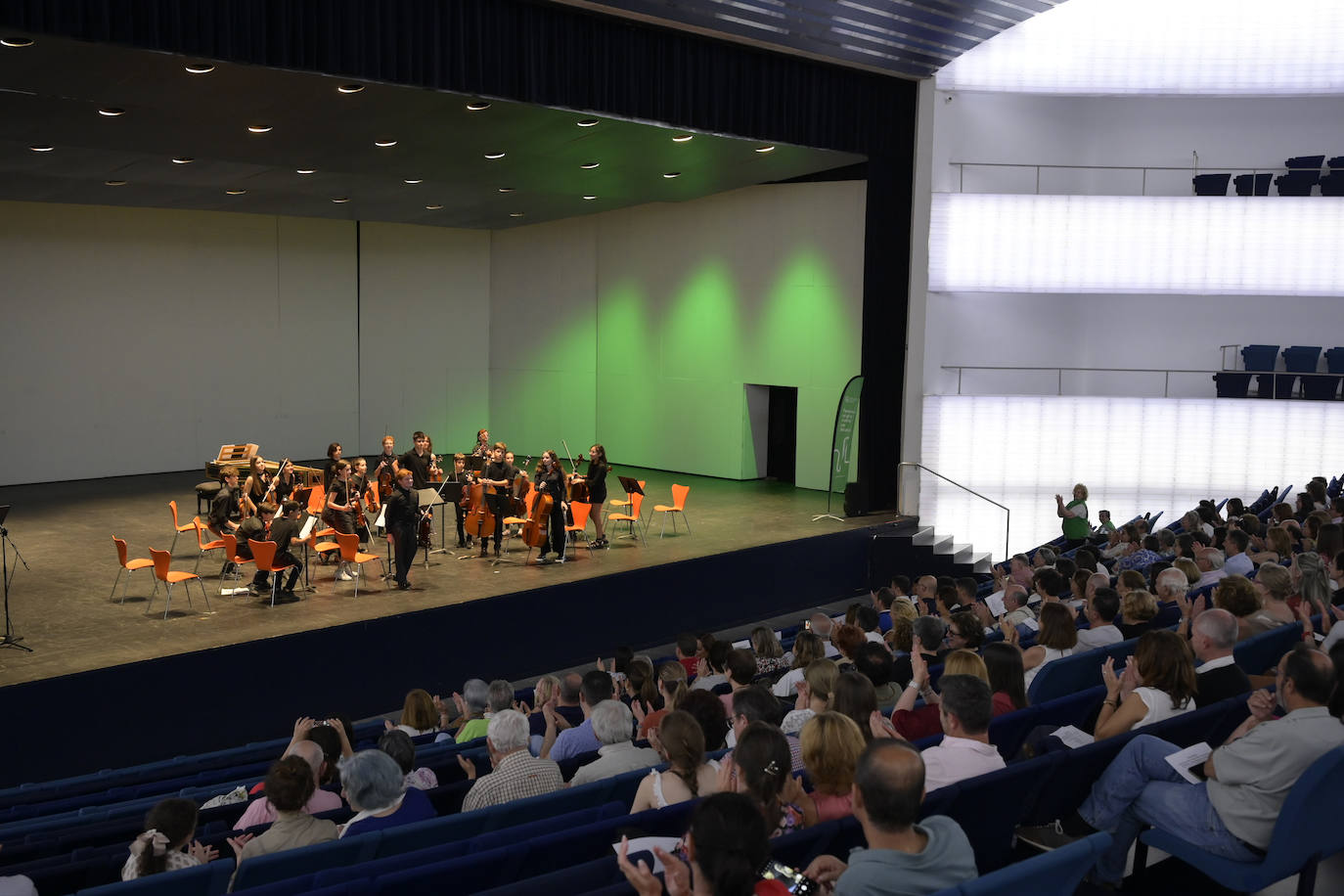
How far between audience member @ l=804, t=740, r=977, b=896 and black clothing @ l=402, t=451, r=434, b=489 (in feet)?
34.6

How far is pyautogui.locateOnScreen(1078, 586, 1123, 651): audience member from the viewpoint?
5.95 metres

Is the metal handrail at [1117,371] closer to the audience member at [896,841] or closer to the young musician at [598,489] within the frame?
the young musician at [598,489]

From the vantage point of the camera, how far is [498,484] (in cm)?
1295

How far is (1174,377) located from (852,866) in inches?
624

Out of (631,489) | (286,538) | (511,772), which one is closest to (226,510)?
(286,538)

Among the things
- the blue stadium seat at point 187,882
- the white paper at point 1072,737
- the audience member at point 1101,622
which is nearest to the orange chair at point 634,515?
the audience member at point 1101,622

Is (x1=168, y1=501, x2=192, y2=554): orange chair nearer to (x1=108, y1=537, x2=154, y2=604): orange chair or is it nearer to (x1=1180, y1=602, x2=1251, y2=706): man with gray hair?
(x1=108, y1=537, x2=154, y2=604): orange chair

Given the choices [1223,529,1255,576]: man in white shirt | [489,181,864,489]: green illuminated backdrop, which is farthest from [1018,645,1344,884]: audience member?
[489,181,864,489]: green illuminated backdrop

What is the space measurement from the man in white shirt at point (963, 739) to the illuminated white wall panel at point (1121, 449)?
11634 mm

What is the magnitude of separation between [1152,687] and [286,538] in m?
8.43

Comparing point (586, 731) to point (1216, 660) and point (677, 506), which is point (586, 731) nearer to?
point (1216, 660)

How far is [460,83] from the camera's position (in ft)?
33.8

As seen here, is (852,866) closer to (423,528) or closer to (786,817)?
(786,817)

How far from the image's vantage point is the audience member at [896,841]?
2.59m
